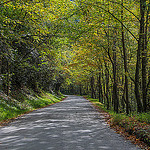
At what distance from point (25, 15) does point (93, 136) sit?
848 centimetres

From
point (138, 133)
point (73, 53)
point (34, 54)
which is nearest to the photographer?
point (138, 133)

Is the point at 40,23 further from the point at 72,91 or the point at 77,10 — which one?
the point at 72,91

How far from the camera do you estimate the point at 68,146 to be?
5348 mm

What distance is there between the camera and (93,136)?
666cm

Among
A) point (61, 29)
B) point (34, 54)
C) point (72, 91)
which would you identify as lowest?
point (72, 91)

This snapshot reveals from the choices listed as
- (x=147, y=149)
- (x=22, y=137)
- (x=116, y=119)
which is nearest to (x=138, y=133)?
(x=147, y=149)

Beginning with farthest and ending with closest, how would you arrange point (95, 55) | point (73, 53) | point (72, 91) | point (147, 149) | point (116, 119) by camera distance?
point (72, 91) < point (73, 53) < point (95, 55) < point (116, 119) < point (147, 149)

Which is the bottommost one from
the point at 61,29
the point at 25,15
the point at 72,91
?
the point at 72,91

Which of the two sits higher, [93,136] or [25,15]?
[25,15]

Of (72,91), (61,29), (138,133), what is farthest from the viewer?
(72,91)

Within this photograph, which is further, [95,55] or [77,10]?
[95,55]

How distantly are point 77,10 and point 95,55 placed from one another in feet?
28.9

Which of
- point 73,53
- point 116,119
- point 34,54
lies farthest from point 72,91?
point 116,119

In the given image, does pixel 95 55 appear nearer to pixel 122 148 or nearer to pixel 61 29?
pixel 61 29
